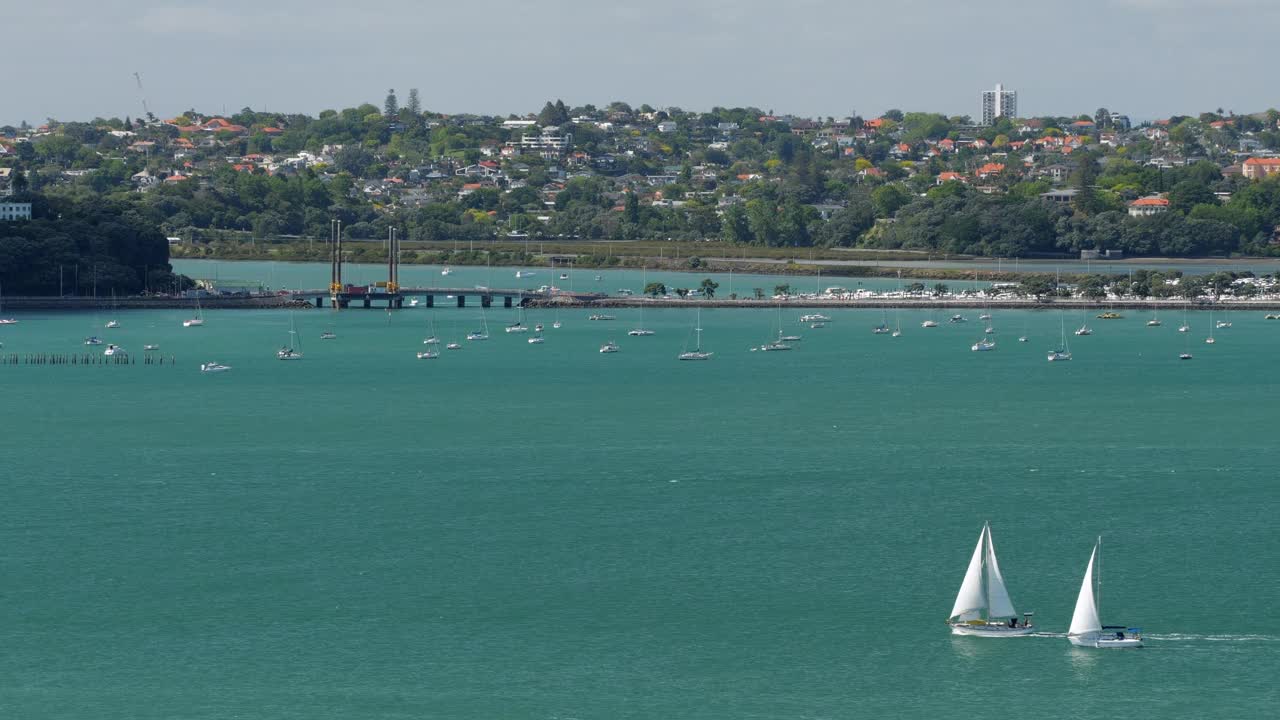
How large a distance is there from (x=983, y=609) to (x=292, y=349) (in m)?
66.5

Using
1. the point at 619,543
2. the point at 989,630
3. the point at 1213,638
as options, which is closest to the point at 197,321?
the point at 619,543

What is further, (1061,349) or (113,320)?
(113,320)

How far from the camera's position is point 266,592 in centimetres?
4469

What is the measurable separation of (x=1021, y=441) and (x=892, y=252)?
5109 inches

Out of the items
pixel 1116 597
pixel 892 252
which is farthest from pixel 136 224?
pixel 1116 597

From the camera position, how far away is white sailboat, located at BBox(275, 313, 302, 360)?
98812 mm

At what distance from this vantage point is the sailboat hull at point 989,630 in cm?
4066

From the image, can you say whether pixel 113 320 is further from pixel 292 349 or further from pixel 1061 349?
pixel 1061 349

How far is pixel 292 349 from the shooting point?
337ft

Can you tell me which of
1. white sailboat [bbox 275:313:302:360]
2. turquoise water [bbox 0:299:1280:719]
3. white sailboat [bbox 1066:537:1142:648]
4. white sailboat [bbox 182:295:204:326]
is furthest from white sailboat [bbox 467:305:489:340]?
white sailboat [bbox 1066:537:1142:648]

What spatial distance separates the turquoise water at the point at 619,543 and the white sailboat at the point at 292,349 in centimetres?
927

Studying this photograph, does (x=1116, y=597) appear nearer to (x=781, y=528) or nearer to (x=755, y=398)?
(x=781, y=528)

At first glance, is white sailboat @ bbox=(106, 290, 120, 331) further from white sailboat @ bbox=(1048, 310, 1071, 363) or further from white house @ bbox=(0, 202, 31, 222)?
white sailboat @ bbox=(1048, 310, 1071, 363)

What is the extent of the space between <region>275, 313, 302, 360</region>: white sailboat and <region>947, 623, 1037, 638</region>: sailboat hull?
2452 inches
